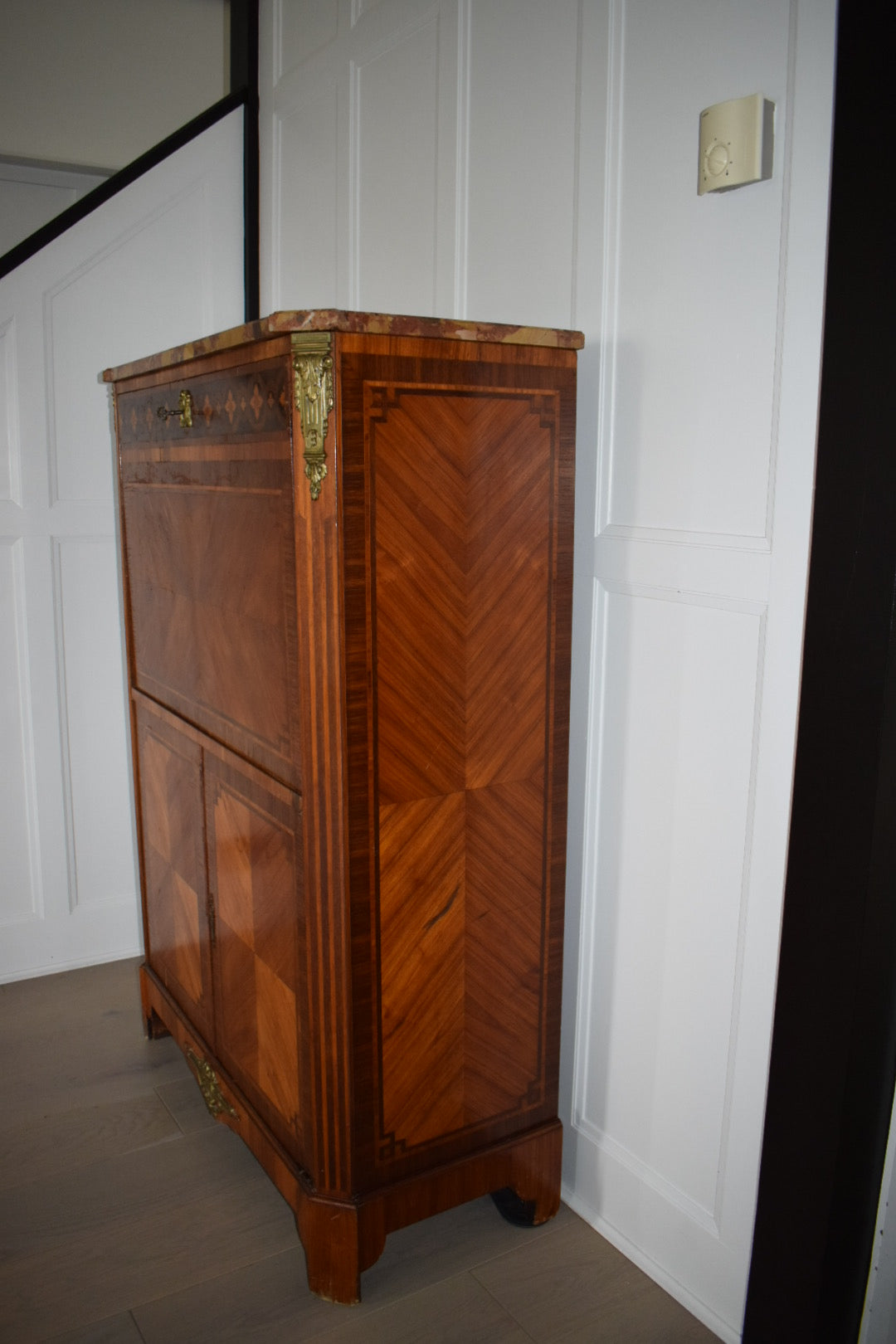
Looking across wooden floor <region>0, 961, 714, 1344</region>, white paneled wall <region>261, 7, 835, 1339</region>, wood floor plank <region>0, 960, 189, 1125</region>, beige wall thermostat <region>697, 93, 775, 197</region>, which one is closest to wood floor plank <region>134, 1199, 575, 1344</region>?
wooden floor <region>0, 961, 714, 1344</region>

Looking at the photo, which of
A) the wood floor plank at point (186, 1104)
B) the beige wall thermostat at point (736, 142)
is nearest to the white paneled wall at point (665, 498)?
the beige wall thermostat at point (736, 142)

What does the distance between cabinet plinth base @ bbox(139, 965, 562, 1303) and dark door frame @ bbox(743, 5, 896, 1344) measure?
44 cm

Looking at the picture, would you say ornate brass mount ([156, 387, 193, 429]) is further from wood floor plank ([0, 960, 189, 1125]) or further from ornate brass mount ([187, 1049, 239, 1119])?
wood floor plank ([0, 960, 189, 1125])

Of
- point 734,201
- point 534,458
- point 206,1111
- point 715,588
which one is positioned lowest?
point 206,1111

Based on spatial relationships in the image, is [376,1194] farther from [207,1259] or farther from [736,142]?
[736,142]

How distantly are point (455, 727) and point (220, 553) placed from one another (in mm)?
533

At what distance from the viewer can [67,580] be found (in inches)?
111

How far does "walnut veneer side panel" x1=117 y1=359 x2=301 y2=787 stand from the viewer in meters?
1.60

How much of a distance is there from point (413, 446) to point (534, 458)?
8.9 inches

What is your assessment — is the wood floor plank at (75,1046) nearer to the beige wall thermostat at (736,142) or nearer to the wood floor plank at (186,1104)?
the wood floor plank at (186,1104)

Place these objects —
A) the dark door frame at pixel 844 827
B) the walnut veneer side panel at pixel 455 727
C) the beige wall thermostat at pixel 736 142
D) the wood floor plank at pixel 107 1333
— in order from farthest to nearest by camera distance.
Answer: the wood floor plank at pixel 107 1333 → the walnut veneer side panel at pixel 455 727 → the beige wall thermostat at pixel 736 142 → the dark door frame at pixel 844 827

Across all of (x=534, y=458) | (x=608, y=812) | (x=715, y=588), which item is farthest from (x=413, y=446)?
(x=608, y=812)

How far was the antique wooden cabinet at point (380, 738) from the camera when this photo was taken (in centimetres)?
151

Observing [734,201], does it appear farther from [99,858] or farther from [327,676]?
[99,858]
